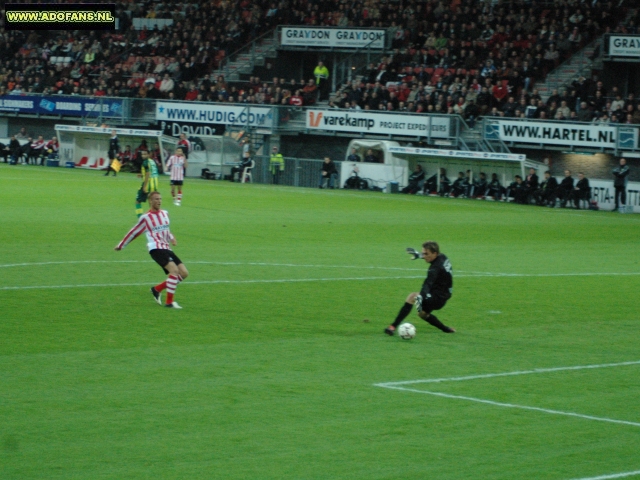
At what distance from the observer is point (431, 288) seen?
526 inches

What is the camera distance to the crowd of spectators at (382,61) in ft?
155

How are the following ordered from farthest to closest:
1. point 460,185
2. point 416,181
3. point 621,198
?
point 416,181
point 460,185
point 621,198

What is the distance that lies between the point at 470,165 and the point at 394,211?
1064 centimetres

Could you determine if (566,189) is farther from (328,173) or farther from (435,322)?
(435,322)

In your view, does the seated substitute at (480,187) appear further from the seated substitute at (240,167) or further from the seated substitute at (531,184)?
the seated substitute at (240,167)

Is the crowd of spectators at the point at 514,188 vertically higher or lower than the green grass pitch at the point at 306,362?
higher

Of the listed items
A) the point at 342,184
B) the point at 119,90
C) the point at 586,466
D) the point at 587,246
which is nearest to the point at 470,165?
the point at 342,184

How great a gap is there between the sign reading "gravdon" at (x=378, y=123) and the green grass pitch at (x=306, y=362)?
21305mm

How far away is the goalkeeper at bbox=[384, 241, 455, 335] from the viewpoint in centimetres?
1325

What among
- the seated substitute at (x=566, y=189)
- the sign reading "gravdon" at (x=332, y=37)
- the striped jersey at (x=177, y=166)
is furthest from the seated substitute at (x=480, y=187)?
the striped jersey at (x=177, y=166)

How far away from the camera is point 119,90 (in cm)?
5881

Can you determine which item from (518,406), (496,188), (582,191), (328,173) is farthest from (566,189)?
(518,406)

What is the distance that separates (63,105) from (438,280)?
48267 mm

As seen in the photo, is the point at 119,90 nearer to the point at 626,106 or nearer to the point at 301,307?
the point at 626,106
